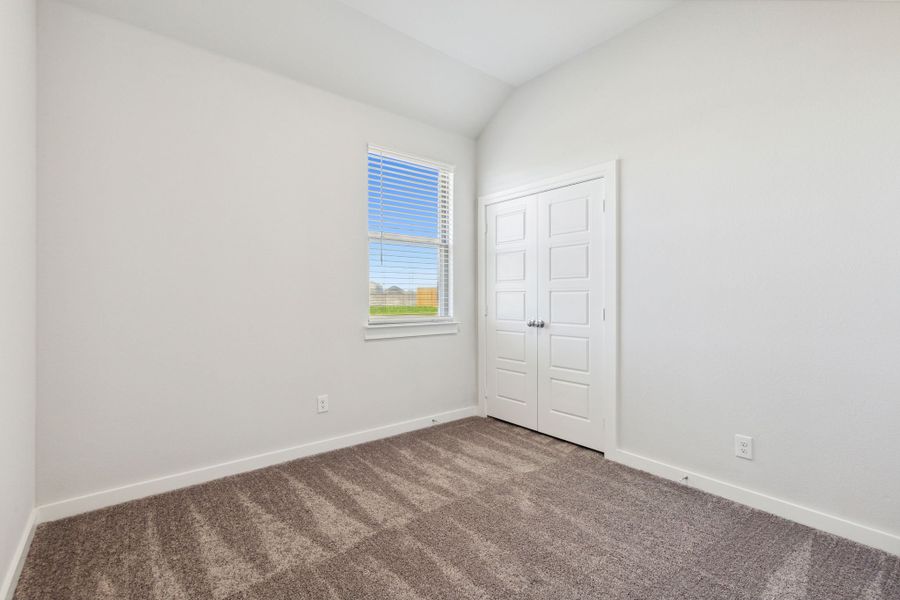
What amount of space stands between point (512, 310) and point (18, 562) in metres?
3.18

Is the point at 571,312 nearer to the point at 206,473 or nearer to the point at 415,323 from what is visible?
the point at 415,323

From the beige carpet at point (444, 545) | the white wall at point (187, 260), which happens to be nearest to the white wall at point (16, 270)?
the white wall at point (187, 260)

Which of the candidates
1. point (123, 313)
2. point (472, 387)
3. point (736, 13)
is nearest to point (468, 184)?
point (472, 387)

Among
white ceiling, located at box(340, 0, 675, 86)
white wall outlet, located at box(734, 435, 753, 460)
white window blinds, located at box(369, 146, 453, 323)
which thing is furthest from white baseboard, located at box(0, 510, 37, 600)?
white wall outlet, located at box(734, 435, 753, 460)

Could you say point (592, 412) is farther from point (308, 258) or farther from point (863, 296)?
point (308, 258)

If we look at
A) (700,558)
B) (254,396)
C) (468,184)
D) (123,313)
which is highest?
(468,184)

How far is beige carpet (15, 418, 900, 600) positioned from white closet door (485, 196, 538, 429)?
0.99 metres

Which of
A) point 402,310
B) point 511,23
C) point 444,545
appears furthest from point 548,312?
point 511,23

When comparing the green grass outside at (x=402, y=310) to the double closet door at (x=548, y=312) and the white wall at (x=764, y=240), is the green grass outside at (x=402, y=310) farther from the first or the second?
the white wall at (x=764, y=240)

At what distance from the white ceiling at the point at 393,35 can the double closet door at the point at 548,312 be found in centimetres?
103

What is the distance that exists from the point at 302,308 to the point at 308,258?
357 mm

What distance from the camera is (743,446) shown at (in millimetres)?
2309

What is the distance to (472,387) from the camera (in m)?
3.99

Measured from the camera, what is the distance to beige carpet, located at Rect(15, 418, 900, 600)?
5.32 feet
